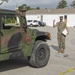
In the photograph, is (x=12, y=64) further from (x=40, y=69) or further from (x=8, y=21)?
(x=8, y=21)

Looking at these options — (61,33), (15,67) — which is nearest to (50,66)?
(15,67)

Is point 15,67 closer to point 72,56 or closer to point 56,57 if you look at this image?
point 56,57

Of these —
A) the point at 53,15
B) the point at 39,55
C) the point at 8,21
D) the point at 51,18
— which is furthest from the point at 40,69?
the point at 53,15

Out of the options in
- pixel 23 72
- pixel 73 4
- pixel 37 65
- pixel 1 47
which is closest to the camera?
pixel 1 47

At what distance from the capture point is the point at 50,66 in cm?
935

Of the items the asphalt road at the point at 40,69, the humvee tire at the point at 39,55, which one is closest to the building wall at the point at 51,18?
the asphalt road at the point at 40,69

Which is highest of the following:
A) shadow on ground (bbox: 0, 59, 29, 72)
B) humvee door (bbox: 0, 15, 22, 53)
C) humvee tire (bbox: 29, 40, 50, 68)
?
humvee door (bbox: 0, 15, 22, 53)

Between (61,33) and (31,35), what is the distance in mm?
3287

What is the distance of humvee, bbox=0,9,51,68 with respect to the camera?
315 inches

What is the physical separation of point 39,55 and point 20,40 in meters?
1.05

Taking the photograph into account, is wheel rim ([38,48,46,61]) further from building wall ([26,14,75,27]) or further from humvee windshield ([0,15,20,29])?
building wall ([26,14,75,27])

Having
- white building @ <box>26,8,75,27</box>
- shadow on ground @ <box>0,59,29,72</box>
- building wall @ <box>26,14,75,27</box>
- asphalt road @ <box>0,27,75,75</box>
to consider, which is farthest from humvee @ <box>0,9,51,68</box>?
building wall @ <box>26,14,75,27</box>

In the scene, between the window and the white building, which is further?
the white building

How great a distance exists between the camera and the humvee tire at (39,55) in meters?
8.92
